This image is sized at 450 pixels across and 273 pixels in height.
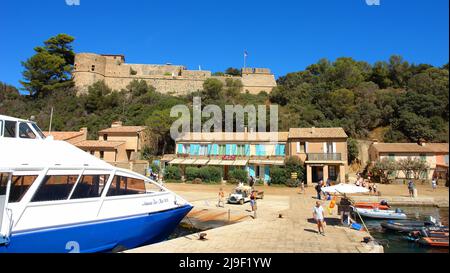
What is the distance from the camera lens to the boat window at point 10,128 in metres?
9.55

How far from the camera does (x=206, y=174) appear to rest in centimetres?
2908

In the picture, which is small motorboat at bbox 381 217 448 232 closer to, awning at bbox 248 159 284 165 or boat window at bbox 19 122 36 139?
awning at bbox 248 159 284 165

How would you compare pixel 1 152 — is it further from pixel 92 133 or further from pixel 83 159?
pixel 92 133

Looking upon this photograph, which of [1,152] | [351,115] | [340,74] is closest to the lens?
[1,152]

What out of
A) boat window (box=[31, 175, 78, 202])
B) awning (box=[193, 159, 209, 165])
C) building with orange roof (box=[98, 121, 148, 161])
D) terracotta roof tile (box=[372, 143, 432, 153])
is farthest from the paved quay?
building with orange roof (box=[98, 121, 148, 161])

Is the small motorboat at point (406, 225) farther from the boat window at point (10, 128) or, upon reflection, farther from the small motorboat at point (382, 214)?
the boat window at point (10, 128)

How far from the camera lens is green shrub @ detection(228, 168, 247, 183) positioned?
93.8 ft

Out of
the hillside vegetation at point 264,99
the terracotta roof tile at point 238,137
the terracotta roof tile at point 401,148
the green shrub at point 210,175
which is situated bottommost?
the green shrub at point 210,175

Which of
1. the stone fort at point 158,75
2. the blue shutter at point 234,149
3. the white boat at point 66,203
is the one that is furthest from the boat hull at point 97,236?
the stone fort at point 158,75

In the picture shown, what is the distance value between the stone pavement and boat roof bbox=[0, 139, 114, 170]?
12.2 ft

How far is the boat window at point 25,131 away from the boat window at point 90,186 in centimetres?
284

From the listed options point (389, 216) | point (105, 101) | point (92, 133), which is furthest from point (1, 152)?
point (105, 101)
